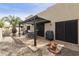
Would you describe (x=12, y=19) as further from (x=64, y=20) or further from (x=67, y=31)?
(x=67, y=31)

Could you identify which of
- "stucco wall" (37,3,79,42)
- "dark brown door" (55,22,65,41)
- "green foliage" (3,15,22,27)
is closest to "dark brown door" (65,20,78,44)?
"stucco wall" (37,3,79,42)

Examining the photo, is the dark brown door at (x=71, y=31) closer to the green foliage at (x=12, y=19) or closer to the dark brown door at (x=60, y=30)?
the dark brown door at (x=60, y=30)

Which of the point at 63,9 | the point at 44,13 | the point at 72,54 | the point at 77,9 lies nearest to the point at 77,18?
the point at 77,9

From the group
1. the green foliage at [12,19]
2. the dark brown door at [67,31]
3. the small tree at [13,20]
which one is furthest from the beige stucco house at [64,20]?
the small tree at [13,20]

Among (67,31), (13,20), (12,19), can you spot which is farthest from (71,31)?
(13,20)

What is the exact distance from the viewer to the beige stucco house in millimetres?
12992

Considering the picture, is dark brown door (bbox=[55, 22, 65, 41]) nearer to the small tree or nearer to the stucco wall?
the stucco wall

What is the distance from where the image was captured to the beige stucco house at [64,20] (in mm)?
12992

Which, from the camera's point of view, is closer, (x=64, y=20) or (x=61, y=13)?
(x=64, y=20)

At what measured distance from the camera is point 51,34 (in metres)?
16.7

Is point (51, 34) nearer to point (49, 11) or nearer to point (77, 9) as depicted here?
point (49, 11)

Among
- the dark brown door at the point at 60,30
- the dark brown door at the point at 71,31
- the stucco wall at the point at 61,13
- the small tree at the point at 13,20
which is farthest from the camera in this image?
the small tree at the point at 13,20

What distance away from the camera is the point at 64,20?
14.6 metres

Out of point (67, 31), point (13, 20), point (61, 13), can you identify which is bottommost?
point (67, 31)
